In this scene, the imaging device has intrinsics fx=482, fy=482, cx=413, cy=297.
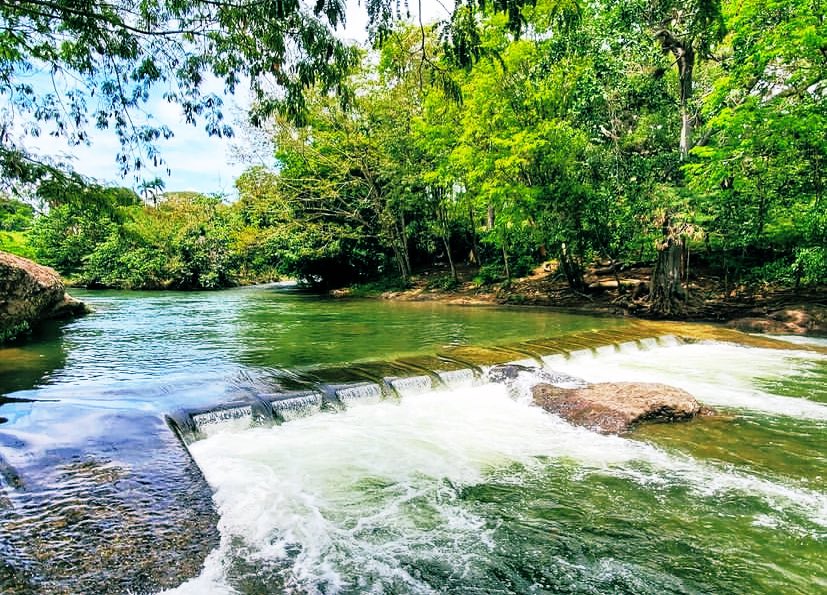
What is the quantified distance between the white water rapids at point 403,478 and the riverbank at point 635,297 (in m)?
6.86

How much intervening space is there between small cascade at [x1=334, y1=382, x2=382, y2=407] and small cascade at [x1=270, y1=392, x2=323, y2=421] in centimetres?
33

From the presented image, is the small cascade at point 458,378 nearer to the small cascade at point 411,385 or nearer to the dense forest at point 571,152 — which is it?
the small cascade at point 411,385

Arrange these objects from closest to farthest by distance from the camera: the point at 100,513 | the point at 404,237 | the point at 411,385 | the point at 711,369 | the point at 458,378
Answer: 1. the point at 100,513
2. the point at 411,385
3. the point at 458,378
4. the point at 711,369
5. the point at 404,237

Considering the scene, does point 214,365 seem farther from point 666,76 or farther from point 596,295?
point 666,76

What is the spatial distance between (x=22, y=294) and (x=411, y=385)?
33.3 feet

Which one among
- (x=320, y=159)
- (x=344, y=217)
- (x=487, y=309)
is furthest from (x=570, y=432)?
(x=344, y=217)

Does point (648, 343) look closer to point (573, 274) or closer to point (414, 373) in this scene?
point (414, 373)

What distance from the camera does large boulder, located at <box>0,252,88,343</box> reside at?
10867mm

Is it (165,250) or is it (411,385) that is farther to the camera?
(165,250)

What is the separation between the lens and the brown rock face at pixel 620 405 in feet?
19.2

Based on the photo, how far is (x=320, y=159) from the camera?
2319 centimetres

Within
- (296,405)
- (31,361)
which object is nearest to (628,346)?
(296,405)

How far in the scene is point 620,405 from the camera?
606 cm

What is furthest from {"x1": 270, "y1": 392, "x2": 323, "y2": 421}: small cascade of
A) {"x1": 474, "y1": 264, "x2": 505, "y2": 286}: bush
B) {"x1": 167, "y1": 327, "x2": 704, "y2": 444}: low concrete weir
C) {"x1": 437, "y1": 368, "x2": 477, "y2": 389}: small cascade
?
{"x1": 474, "y1": 264, "x2": 505, "y2": 286}: bush
